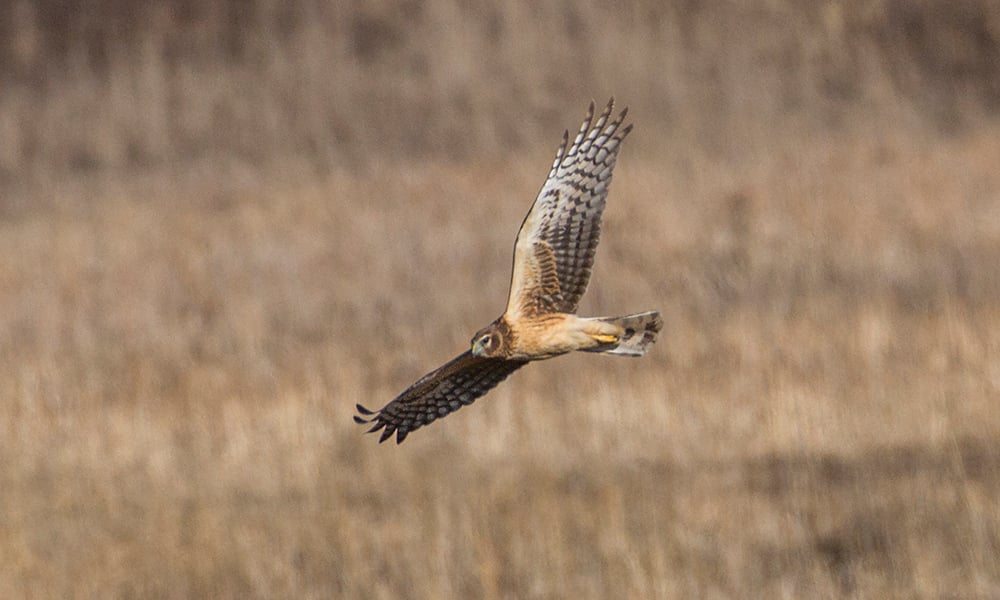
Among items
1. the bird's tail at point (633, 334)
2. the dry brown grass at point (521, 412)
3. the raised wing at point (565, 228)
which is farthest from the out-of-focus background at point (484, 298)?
the bird's tail at point (633, 334)

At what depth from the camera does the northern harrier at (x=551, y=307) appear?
4496mm

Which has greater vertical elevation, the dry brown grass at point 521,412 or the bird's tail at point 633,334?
the dry brown grass at point 521,412

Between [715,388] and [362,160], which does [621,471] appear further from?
[362,160]

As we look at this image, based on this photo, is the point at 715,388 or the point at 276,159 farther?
the point at 276,159

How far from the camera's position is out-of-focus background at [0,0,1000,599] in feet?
27.2

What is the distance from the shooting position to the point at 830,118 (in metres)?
21.0

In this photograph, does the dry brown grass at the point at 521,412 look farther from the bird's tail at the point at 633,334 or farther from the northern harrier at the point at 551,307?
the bird's tail at the point at 633,334

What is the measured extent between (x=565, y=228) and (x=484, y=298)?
8130 mm

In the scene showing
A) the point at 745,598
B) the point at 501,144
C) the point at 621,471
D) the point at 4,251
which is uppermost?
the point at 501,144

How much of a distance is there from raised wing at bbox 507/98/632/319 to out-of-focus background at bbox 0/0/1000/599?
9.48ft

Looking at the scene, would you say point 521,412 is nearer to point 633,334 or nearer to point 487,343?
point 633,334

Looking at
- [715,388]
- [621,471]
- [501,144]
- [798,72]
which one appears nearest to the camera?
[621,471]

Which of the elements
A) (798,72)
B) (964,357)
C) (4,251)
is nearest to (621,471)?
(964,357)

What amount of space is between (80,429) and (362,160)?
10.5 meters
